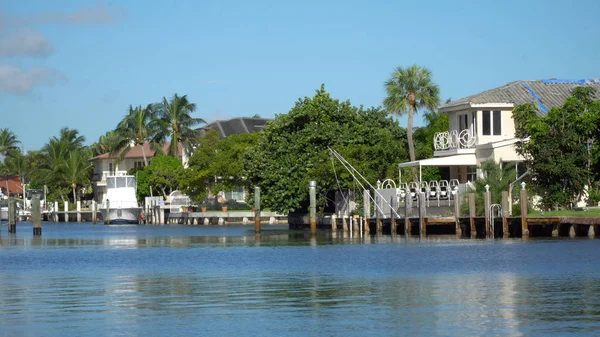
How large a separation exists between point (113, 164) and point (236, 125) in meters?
26.9

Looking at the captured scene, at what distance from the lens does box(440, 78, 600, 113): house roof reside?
64562 millimetres

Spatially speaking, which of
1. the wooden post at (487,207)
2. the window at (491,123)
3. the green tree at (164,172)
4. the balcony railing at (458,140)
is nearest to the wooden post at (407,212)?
the wooden post at (487,207)

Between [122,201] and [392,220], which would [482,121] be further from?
[122,201]

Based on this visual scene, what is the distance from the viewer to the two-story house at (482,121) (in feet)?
205

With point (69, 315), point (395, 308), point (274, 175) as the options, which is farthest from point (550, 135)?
point (69, 315)

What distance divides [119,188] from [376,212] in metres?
57.6

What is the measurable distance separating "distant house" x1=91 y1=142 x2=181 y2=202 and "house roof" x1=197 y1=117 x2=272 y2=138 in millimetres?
7830

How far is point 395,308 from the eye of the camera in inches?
1038

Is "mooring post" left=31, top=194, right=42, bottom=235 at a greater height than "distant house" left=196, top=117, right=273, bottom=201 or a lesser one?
lesser

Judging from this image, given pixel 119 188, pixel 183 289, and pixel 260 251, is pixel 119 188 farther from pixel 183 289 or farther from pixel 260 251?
pixel 183 289

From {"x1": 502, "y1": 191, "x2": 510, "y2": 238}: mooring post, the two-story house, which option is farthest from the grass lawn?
the two-story house

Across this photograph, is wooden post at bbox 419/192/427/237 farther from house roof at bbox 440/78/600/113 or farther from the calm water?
house roof at bbox 440/78/600/113

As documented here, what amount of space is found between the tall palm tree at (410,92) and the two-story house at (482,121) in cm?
1141

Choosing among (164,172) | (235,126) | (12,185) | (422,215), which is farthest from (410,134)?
(12,185)
